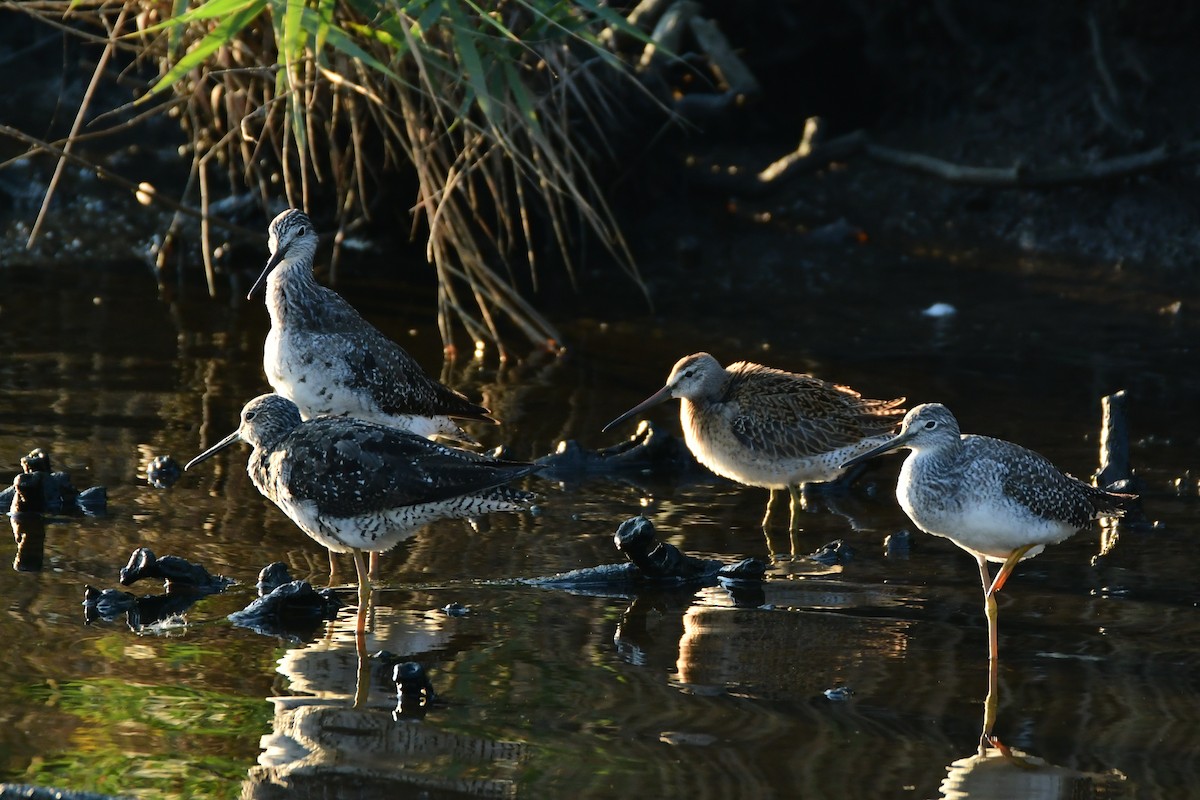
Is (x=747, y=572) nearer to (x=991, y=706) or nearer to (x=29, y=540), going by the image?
(x=991, y=706)

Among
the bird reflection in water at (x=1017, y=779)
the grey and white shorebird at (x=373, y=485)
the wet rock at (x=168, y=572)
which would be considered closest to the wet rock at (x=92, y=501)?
the wet rock at (x=168, y=572)

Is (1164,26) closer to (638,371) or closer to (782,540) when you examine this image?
(638,371)

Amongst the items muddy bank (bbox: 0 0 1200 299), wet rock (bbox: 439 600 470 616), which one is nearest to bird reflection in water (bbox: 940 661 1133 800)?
wet rock (bbox: 439 600 470 616)

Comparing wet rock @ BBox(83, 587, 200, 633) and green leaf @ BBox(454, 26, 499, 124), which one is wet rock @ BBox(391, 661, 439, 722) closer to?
wet rock @ BBox(83, 587, 200, 633)

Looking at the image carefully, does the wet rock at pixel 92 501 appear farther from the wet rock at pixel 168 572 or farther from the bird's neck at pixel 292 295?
the bird's neck at pixel 292 295

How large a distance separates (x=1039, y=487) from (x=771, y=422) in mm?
1803

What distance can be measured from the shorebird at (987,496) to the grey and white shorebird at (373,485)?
5.00ft

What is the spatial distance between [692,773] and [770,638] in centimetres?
132

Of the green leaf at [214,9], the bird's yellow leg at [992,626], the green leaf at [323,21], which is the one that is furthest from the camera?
the green leaf at [323,21]

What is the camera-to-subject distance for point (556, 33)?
9.52m

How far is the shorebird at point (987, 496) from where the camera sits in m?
6.36

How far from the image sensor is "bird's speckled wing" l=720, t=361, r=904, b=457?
7.96 m

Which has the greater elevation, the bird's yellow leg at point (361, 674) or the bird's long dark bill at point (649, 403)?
the bird's long dark bill at point (649, 403)

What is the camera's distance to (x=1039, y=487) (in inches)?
254
